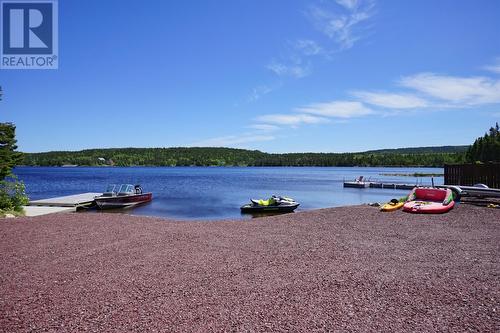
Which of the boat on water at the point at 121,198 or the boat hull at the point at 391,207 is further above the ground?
the boat hull at the point at 391,207

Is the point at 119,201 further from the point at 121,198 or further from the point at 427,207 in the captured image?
the point at 427,207

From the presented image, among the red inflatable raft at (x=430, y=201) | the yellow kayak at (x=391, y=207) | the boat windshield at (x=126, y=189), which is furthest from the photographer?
the boat windshield at (x=126, y=189)

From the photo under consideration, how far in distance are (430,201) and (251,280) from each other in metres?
13.0

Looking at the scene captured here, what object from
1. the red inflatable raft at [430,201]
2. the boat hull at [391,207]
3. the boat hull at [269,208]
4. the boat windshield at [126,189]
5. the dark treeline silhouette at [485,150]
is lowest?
the boat hull at [269,208]

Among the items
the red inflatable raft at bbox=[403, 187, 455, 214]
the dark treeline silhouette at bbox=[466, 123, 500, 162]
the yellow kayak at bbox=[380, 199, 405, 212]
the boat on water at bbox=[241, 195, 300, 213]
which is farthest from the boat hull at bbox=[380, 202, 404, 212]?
the dark treeline silhouette at bbox=[466, 123, 500, 162]

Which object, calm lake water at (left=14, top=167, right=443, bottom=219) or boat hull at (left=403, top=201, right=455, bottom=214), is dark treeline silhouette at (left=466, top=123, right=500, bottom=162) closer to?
calm lake water at (left=14, top=167, right=443, bottom=219)

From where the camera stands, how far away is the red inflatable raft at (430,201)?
592 inches

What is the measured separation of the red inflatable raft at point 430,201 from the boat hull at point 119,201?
2108 centimetres

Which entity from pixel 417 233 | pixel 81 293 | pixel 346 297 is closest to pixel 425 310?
pixel 346 297

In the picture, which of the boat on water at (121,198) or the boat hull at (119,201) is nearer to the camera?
the boat hull at (119,201)

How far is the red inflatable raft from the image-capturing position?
15.0 meters

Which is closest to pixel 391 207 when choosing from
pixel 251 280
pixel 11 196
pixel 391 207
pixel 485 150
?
pixel 391 207

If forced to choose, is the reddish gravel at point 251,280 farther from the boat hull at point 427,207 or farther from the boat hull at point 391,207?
the boat hull at point 391,207

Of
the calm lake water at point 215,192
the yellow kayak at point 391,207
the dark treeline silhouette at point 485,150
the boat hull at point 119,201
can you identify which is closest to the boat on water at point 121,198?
the boat hull at point 119,201
